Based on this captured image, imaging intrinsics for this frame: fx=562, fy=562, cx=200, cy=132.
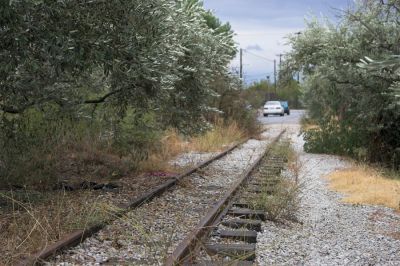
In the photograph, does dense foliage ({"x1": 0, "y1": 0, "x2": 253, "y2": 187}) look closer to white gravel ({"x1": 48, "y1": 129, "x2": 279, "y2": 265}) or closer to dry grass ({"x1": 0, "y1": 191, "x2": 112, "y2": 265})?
dry grass ({"x1": 0, "y1": 191, "x2": 112, "y2": 265})

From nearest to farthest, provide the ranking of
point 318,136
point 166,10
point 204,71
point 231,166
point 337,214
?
1. point 166,10
2. point 337,214
3. point 204,71
4. point 231,166
5. point 318,136

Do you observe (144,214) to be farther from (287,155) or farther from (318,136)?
(318,136)

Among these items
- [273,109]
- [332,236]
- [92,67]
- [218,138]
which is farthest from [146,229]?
[273,109]

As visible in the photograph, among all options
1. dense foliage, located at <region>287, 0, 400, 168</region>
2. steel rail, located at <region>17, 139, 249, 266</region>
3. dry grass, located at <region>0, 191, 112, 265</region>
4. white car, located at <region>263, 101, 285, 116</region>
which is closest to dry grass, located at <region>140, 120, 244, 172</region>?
steel rail, located at <region>17, 139, 249, 266</region>

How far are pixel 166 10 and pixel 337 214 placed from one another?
4.40m

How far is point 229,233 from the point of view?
7.11 meters

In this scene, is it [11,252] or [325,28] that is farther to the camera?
[325,28]

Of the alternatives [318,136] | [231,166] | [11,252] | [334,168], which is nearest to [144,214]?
[11,252]

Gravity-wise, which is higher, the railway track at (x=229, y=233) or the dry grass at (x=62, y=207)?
the dry grass at (x=62, y=207)

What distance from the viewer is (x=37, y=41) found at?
6344mm

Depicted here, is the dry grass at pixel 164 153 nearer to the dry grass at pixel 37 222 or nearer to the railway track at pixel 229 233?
the railway track at pixel 229 233

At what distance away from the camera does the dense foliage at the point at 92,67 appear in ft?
20.7

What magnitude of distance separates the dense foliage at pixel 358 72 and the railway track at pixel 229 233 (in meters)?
6.06

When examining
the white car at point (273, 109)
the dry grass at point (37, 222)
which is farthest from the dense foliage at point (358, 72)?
the white car at point (273, 109)
